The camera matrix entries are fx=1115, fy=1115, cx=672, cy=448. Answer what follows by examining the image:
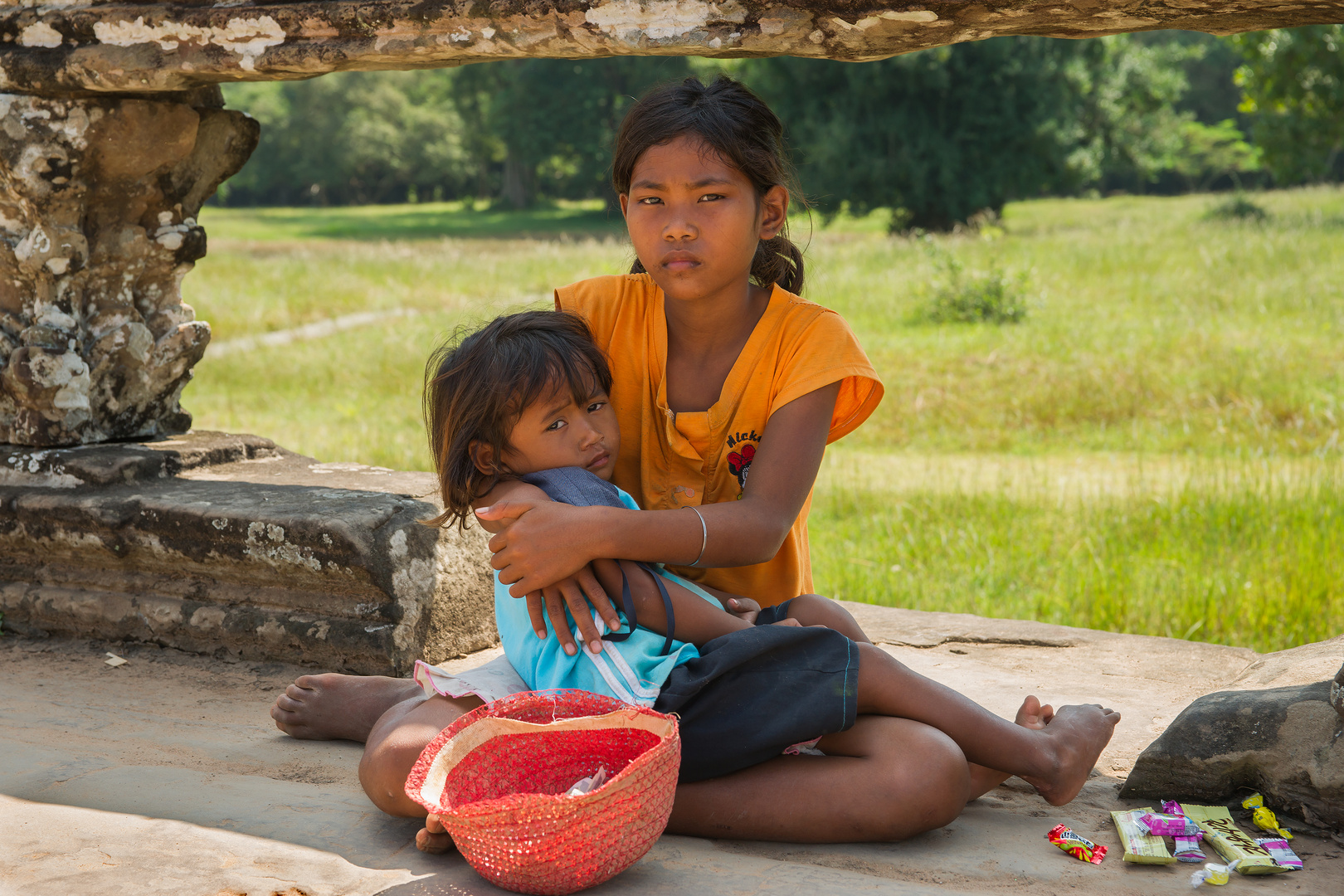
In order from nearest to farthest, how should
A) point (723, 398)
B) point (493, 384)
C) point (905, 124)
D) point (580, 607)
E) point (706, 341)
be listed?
point (580, 607) < point (493, 384) < point (723, 398) < point (706, 341) < point (905, 124)

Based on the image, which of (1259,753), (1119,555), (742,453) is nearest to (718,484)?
(742,453)

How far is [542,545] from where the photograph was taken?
205 cm

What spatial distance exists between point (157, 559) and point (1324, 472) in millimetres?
5018

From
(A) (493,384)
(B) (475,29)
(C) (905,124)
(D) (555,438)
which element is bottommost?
(D) (555,438)

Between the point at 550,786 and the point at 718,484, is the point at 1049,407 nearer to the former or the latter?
the point at 718,484

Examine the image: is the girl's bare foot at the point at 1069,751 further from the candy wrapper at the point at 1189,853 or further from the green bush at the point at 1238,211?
the green bush at the point at 1238,211

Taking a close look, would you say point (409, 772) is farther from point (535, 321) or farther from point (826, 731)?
point (535, 321)

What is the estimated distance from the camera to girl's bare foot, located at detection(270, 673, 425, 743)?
2498 mm

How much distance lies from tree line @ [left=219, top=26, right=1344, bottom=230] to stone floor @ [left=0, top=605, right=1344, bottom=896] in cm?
150

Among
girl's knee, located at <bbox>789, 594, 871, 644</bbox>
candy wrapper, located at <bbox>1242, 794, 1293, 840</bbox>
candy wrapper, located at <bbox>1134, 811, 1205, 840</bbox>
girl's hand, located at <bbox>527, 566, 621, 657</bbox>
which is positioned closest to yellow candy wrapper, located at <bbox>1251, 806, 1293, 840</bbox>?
candy wrapper, located at <bbox>1242, 794, 1293, 840</bbox>

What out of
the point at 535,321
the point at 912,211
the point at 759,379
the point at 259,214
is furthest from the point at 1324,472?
the point at 259,214

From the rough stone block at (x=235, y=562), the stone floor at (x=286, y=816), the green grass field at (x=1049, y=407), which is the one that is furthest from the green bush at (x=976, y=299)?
the rough stone block at (x=235, y=562)

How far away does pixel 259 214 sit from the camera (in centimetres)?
3675

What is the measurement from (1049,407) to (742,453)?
5688 mm
